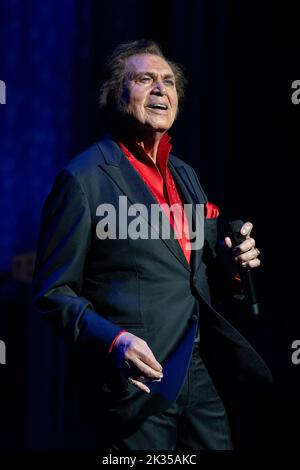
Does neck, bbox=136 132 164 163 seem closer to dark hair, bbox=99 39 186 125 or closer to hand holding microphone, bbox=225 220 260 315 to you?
dark hair, bbox=99 39 186 125

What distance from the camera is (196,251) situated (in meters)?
1.56

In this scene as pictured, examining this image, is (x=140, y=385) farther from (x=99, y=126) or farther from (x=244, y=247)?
(x=99, y=126)

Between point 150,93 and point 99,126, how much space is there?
1.21 metres

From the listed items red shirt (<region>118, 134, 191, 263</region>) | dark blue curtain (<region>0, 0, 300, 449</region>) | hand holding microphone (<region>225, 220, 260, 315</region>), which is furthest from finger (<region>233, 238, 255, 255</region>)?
dark blue curtain (<region>0, 0, 300, 449</region>)

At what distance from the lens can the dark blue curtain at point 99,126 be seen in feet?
8.69

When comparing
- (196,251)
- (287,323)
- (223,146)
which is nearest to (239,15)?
(223,146)

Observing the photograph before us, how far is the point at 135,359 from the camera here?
1273mm

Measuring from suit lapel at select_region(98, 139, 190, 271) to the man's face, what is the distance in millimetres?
127

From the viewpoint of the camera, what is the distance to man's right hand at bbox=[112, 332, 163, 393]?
1.27 m

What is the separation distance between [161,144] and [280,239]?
43.2 inches

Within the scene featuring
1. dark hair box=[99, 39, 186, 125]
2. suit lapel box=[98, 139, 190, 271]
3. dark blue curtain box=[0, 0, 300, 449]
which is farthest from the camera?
dark blue curtain box=[0, 0, 300, 449]

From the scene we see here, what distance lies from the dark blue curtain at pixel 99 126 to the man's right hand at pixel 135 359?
4.45ft

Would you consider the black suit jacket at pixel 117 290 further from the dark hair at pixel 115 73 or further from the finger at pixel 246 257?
the dark hair at pixel 115 73
